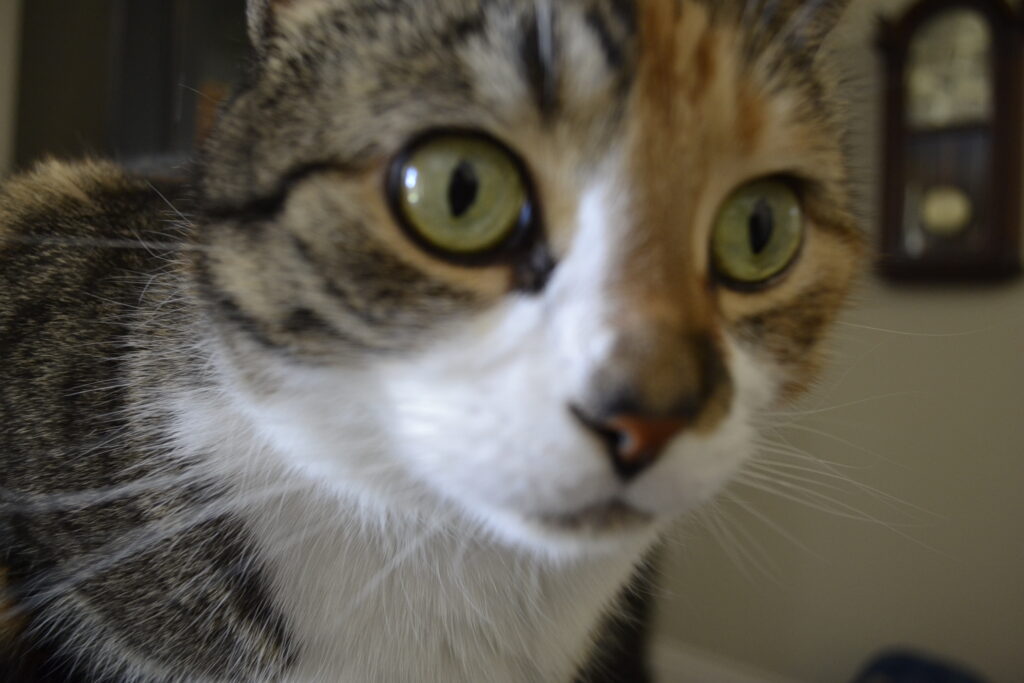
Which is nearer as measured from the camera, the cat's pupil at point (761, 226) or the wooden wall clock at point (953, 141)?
the cat's pupil at point (761, 226)

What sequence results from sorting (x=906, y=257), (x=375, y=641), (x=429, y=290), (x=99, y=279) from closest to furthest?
(x=429, y=290), (x=375, y=641), (x=99, y=279), (x=906, y=257)

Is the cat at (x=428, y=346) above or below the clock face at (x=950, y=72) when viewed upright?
below

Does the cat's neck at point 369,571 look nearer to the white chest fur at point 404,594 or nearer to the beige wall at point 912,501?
the white chest fur at point 404,594

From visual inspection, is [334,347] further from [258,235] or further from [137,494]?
[137,494]

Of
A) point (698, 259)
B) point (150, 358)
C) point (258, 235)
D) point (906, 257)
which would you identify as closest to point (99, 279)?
point (150, 358)

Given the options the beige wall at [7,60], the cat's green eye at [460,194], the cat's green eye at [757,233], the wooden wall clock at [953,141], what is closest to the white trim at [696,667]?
the wooden wall clock at [953,141]

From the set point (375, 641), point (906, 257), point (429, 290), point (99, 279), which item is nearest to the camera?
point (429, 290)
